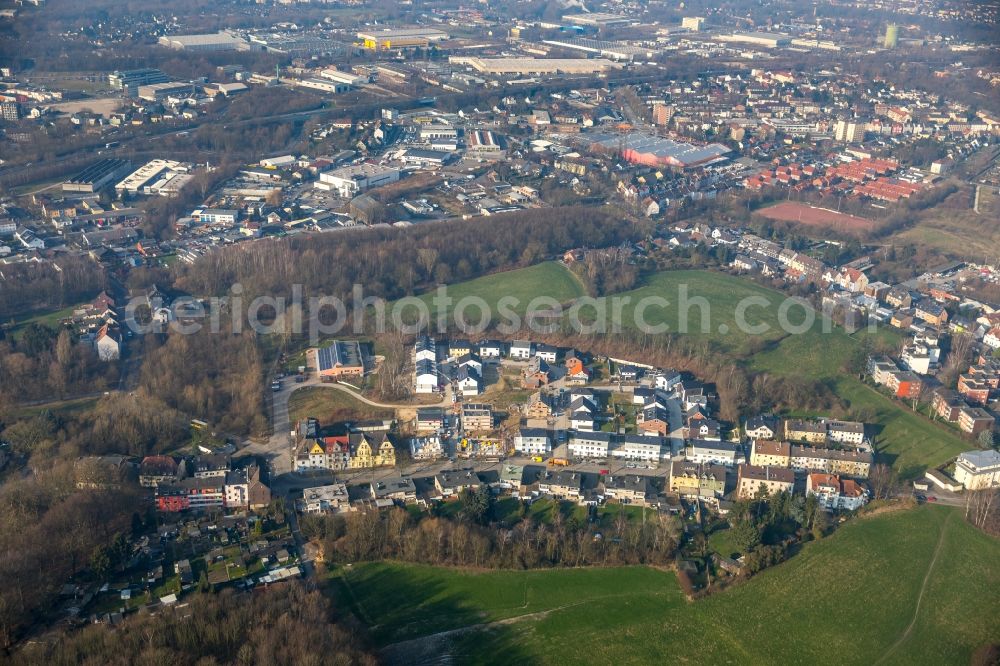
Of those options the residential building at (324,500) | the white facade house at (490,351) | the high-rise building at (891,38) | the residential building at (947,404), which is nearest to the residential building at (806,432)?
the residential building at (947,404)

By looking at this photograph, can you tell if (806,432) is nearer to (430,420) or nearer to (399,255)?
(430,420)

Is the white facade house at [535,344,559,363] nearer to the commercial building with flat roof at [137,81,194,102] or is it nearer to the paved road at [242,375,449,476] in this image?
the paved road at [242,375,449,476]

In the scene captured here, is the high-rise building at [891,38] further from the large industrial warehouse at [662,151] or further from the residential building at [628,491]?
the residential building at [628,491]

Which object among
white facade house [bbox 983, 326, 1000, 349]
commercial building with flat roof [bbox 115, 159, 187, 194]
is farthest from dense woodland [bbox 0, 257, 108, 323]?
white facade house [bbox 983, 326, 1000, 349]

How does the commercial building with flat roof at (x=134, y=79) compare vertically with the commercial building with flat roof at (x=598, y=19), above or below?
below

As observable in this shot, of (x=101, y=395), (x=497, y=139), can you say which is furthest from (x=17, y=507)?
(x=497, y=139)

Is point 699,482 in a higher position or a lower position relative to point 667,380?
lower

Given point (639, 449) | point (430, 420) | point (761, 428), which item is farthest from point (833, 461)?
point (430, 420)
